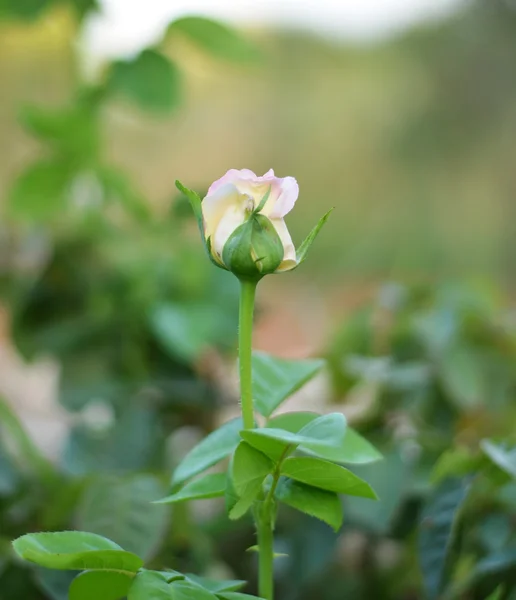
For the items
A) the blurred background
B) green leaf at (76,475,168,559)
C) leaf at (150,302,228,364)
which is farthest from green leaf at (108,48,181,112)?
green leaf at (76,475,168,559)

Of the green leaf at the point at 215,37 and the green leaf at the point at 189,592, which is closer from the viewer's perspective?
the green leaf at the point at 189,592

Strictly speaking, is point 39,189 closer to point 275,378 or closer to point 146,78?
point 146,78

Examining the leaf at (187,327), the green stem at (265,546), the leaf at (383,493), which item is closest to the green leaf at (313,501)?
the green stem at (265,546)

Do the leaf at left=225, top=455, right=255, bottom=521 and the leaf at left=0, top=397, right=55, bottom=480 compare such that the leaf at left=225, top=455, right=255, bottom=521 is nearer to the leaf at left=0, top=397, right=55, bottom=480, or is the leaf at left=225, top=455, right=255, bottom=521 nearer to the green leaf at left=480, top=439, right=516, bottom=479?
the green leaf at left=480, top=439, right=516, bottom=479

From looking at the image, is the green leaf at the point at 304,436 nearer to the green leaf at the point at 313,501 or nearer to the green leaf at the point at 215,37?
the green leaf at the point at 313,501

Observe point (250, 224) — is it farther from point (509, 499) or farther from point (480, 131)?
point (480, 131)

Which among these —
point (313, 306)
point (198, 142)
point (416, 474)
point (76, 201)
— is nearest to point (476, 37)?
point (198, 142)

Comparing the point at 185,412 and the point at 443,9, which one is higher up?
the point at 443,9

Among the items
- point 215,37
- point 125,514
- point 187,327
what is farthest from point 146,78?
point 125,514
